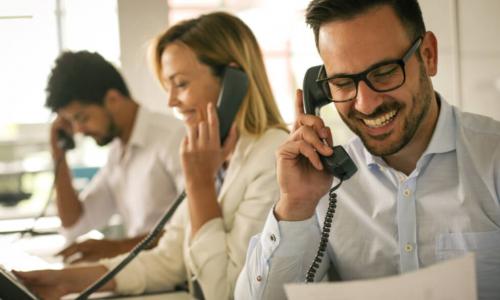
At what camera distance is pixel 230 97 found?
152cm

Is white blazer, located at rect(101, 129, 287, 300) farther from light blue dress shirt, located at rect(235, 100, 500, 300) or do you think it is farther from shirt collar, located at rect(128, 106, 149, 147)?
shirt collar, located at rect(128, 106, 149, 147)

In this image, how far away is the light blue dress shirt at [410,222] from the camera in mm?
1017

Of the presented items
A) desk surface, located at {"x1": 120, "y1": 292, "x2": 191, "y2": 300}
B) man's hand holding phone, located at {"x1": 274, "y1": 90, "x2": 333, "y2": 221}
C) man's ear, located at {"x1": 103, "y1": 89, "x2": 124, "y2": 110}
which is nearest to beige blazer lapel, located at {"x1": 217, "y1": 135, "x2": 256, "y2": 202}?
desk surface, located at {"x1": 120, "y1": 292, "x2": 191, "y2": 300}

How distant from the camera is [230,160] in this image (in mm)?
1518

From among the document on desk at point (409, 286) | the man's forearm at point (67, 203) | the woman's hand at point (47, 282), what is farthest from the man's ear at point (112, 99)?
the document on desk at point (409, 286)

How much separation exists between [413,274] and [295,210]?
0.46 meters

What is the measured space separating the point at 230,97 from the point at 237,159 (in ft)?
0.49

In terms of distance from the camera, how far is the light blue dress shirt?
102cm

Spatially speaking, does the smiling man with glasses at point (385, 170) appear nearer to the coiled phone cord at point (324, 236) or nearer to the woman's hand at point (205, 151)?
the coiled phone cord at point (324, 236)

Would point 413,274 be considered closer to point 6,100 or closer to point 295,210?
point 295,210

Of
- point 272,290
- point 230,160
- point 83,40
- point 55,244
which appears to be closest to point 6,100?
point 83,40

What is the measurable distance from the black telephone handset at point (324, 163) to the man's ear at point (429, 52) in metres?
0.19

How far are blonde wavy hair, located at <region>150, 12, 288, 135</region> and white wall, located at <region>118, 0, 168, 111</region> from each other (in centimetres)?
32

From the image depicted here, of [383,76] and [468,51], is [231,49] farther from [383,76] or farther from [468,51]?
[383,76]
